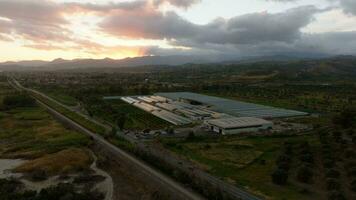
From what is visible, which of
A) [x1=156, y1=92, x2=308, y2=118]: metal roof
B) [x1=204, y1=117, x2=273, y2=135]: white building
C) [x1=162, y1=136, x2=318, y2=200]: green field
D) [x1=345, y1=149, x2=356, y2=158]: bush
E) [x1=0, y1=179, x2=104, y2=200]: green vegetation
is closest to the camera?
[x1=0, y1=179, x2=104, y2=200]: green vegetation

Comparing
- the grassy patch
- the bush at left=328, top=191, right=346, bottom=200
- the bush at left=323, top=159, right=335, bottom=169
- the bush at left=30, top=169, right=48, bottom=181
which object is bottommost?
the grassy patch

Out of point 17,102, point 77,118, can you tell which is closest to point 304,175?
point 77,118

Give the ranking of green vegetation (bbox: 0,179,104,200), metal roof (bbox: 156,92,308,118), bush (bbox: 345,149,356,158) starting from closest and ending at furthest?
green vegetation (bbox: 0,179,104,200) < bush (bbox: 345,149,356,158) < metal roof (bbox: 156,92,308,118)

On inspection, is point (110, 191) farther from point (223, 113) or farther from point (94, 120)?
point (223, 113)

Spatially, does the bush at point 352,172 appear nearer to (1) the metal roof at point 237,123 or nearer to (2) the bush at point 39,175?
(1) the metal roof at point 237,123

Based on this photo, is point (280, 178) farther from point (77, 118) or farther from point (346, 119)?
point (77, 118)

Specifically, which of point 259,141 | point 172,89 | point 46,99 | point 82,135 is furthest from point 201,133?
point 172,89

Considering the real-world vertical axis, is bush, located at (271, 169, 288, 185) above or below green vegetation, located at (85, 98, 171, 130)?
above

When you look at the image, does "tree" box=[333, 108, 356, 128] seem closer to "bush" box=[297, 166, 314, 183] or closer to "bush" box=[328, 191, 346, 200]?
"bush" box=[297, 166, 314, 183]

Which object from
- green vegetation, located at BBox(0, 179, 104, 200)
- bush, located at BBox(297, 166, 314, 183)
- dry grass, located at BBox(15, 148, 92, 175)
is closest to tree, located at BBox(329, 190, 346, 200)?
bush, located at BBox(297, 166, 314, 183)
